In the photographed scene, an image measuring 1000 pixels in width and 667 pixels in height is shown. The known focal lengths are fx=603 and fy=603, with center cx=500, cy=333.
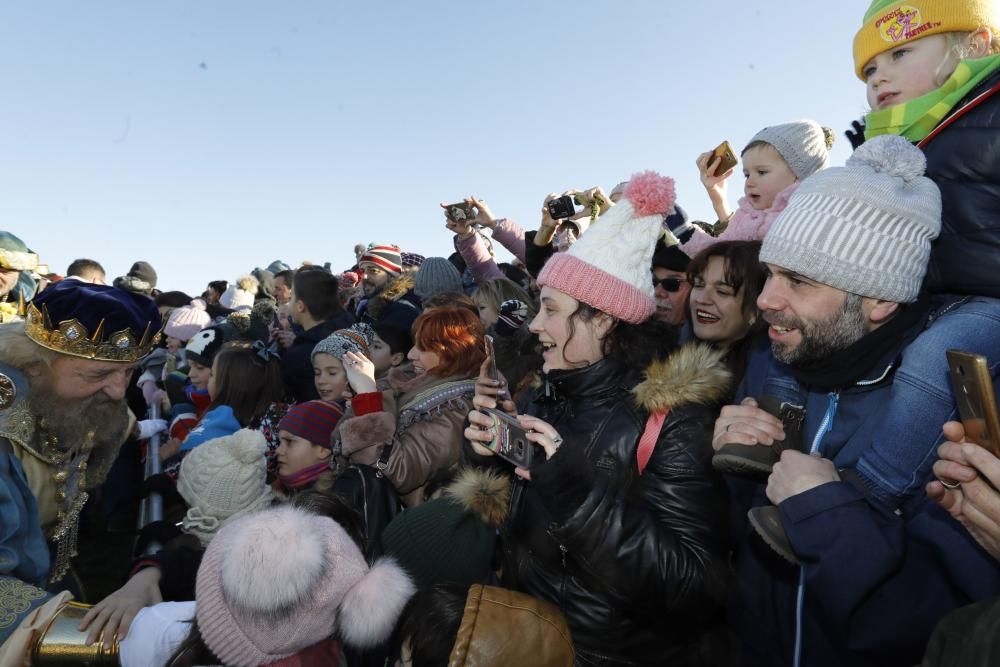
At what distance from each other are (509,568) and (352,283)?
314 inches

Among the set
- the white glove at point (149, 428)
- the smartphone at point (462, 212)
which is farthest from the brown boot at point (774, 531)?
the white glove at point (149, 428)

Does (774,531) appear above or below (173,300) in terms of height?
above

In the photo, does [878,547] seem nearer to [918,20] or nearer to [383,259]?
[918,20]

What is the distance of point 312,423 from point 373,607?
84.2 inches

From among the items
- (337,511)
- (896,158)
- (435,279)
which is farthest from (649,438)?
(435,279)

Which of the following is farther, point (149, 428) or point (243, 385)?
point (149, 428)

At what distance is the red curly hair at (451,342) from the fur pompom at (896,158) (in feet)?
7.80

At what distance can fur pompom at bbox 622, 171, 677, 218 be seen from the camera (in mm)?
2439

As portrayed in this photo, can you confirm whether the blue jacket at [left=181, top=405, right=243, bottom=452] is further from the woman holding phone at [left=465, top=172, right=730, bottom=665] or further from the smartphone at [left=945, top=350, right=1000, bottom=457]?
the smartphone at [left=945, top=350, right=1000, bottom=457]

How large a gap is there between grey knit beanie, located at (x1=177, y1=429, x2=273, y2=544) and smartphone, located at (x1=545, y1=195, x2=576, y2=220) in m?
2.48

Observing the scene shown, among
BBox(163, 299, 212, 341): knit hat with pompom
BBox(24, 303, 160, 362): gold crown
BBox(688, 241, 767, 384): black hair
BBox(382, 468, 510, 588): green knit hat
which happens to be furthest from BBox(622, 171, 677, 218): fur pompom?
BBox(163, 299, 212, 341): knit hat with pompom

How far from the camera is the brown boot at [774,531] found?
150cm

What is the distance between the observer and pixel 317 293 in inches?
220

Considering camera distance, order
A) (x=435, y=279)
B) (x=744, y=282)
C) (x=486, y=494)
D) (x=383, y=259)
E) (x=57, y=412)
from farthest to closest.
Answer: (x=383, y=259), (x=435, y=279), (x=744, y=282), (x=57, y=412), (x=486, y=494)
